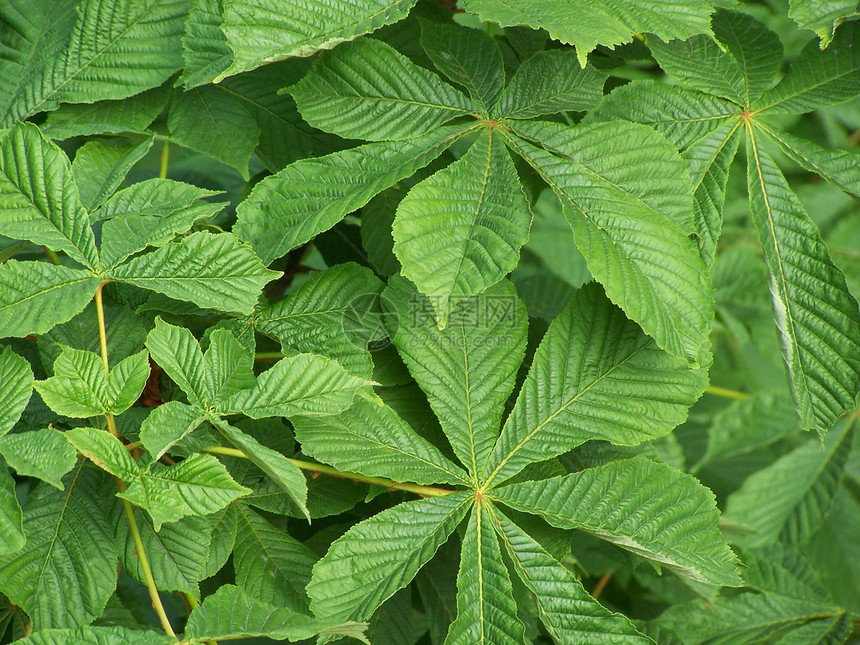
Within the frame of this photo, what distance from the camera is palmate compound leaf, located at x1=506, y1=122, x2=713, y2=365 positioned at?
79 cm

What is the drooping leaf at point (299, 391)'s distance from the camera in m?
0.77

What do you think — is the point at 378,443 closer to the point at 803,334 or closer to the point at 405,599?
the point at 405,599

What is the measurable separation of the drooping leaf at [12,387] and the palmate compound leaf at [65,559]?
0.11 m

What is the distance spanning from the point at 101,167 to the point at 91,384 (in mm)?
327

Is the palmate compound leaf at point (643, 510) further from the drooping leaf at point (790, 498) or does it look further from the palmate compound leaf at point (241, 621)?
the drooping leaf at point (790, 498)

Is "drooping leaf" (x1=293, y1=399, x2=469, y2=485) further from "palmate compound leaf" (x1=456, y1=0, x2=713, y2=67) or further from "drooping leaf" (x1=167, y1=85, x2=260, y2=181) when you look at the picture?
"palmate compound leaf" (x1=456, y1=0, x2=713, y2=67)

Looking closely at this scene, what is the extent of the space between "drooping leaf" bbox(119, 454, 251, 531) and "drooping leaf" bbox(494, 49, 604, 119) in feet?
1.76

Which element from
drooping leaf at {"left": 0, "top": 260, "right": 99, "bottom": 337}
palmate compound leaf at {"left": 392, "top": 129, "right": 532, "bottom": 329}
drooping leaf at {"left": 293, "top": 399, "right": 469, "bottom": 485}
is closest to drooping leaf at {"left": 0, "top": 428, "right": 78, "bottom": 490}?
drooping leaf at {"left": 0, "top": 260, "right": 99, "bottom": 337}

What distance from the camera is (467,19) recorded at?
1.78m

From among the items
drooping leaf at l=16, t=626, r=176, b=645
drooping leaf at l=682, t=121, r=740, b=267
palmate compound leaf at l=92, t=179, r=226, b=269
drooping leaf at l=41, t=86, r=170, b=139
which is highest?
drooping leaf at l=682, t=121, r=740, b=267

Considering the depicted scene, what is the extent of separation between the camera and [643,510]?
0.84 meters

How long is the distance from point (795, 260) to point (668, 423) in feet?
0.85

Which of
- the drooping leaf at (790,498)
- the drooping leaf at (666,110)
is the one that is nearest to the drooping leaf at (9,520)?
the drooping leaf at (666,110)

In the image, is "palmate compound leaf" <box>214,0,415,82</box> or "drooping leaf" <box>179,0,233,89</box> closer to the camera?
"palmate compound leaf" <box>214,0,415,82</box>
